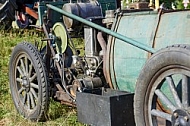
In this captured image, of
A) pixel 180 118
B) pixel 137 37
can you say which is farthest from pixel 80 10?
pixel 180 118

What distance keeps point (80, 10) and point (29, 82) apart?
3.13ft

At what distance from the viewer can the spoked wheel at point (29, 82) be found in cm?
480

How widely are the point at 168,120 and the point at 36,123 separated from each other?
74.8 inches

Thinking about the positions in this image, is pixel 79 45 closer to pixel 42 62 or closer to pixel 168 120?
pixel 42 62

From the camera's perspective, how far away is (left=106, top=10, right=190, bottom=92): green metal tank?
12.4ft

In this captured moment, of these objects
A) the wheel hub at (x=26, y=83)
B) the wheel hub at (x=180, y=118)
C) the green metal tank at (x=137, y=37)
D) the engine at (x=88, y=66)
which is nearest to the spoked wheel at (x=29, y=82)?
the wheel hub at (x=26, y=83)

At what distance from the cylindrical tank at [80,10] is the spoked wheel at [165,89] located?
1.79m

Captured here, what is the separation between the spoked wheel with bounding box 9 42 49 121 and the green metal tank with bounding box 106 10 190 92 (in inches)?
30.1

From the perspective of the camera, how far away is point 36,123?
498 cm

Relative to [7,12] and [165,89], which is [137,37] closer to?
[165,89]

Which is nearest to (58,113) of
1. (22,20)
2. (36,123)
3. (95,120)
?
A: (36,123)

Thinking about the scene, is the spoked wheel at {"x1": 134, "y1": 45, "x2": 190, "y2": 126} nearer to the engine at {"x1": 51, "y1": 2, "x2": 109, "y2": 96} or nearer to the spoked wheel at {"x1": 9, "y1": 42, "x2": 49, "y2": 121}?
the engine at {"x1": 51, "y1": 2, "x2": 109, "y2": 96}

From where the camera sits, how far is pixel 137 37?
4.17 m

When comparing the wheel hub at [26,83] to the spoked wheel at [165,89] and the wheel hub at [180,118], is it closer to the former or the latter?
the spoked wheel at [165,89]
